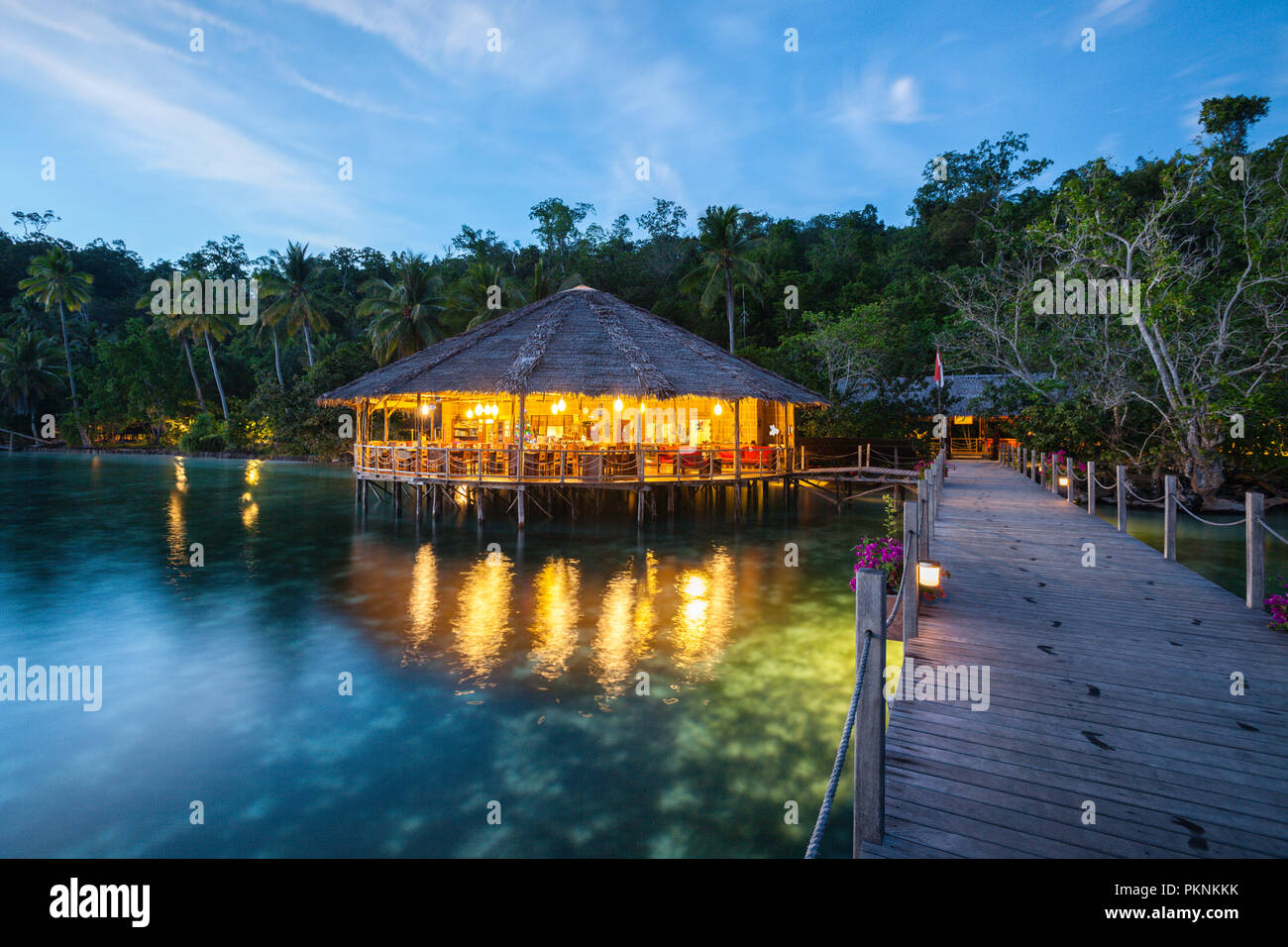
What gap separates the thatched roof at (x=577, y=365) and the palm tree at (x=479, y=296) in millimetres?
15517

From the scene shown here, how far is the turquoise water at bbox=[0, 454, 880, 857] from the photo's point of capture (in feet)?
16.6

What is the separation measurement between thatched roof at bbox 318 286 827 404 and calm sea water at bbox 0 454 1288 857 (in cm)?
481

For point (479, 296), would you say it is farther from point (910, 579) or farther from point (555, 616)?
point (910, 579)

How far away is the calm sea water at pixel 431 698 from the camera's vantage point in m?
5.06

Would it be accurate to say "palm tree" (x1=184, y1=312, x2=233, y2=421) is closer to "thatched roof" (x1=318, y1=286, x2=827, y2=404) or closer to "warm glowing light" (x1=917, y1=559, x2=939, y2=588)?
"thatched roof" (x1=318, y1=286, x2=827, y2=404)

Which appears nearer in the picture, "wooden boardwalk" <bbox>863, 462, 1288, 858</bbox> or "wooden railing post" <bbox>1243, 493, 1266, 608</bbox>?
"wooden boardwalk" <bbox>863, 462, 1288, 858</bbox>

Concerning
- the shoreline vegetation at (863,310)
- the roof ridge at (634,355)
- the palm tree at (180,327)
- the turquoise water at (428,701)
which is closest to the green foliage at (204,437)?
the shoreline vegetation at (863,310)

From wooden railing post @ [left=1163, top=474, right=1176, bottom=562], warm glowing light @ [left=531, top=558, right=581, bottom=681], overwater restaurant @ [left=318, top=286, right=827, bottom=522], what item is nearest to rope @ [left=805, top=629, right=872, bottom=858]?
warm glowing light @ [left=531, top=558, right=581, bottom=681]

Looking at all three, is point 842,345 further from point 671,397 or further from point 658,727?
point 658,727

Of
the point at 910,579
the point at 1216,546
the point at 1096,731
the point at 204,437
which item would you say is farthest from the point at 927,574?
the point at 204,437

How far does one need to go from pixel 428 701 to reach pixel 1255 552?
9.07 metres

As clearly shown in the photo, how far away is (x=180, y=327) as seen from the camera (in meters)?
49.6

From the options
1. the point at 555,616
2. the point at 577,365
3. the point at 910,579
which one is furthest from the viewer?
the point at 577,365

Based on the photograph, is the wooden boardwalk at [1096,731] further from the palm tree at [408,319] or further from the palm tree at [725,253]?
the palm tree at [408,319]
